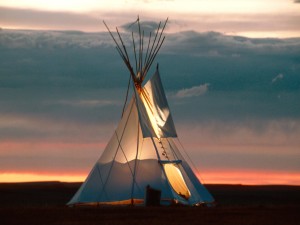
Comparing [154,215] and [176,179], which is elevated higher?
[176,179]

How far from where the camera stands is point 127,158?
40.8m

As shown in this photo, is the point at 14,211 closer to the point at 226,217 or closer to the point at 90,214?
the point at 90,214

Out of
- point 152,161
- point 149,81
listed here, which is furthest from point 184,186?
point 149,81

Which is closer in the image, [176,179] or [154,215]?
[154,215]

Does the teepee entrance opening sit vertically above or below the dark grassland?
above

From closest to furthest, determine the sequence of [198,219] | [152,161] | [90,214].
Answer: [198,219], [90,214], [152,161]

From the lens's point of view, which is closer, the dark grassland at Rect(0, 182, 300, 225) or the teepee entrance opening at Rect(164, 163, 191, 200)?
the dark grassland at Rect(0, 182, 300, 225)

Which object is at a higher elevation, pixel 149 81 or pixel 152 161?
pixel 149 81

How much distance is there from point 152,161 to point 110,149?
2.03 m

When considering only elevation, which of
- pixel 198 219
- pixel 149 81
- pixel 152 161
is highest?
pixel 149 81

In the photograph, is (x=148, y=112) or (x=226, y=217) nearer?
(x=226, y=217)

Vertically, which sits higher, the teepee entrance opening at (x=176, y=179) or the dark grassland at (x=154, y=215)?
the teepee entrance opening at (x=176, y=179)

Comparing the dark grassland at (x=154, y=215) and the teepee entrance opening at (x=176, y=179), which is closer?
the dark grassland at (x=154, y=215)

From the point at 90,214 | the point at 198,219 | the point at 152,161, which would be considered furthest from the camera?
the point at 152,161
